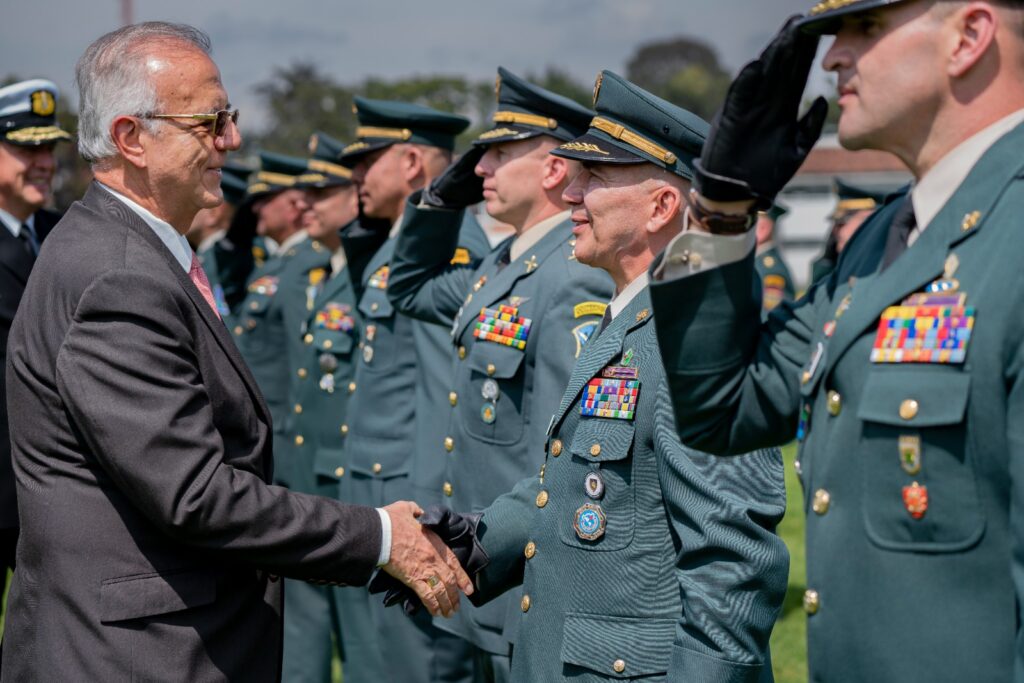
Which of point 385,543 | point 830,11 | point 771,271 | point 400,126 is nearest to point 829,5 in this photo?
point 830,11

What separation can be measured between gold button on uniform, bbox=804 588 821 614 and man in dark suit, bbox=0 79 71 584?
375 cm

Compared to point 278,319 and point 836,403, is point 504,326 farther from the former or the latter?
point 278,319

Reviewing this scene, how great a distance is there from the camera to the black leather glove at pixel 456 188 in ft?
16.3

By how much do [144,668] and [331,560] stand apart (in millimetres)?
508

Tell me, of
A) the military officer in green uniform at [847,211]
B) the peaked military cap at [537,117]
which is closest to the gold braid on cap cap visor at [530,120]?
the peaked military cap at [537,117]

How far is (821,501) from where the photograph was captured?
1980 millimetres

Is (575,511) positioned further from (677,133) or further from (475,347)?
(475,347)

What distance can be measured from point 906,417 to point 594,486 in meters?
1.05

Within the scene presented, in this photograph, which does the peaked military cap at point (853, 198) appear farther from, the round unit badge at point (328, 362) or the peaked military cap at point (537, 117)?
the peaked military cap at point (537, 117)

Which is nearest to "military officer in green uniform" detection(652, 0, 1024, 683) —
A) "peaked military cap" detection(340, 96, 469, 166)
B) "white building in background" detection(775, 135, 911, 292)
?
"peaked military cap" detection(340, 96, 469, 166)

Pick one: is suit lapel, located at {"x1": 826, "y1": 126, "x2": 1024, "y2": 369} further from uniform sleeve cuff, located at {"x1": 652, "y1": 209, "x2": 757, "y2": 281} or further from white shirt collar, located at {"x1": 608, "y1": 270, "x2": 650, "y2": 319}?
white shirt collar, located at {"x1": 608, "y1": 270, "x2": 650, "y2": 319}

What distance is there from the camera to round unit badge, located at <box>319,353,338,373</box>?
6.66 m

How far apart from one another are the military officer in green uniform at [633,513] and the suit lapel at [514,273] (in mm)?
858

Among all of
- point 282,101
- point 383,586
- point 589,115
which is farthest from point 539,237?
point 282,101
